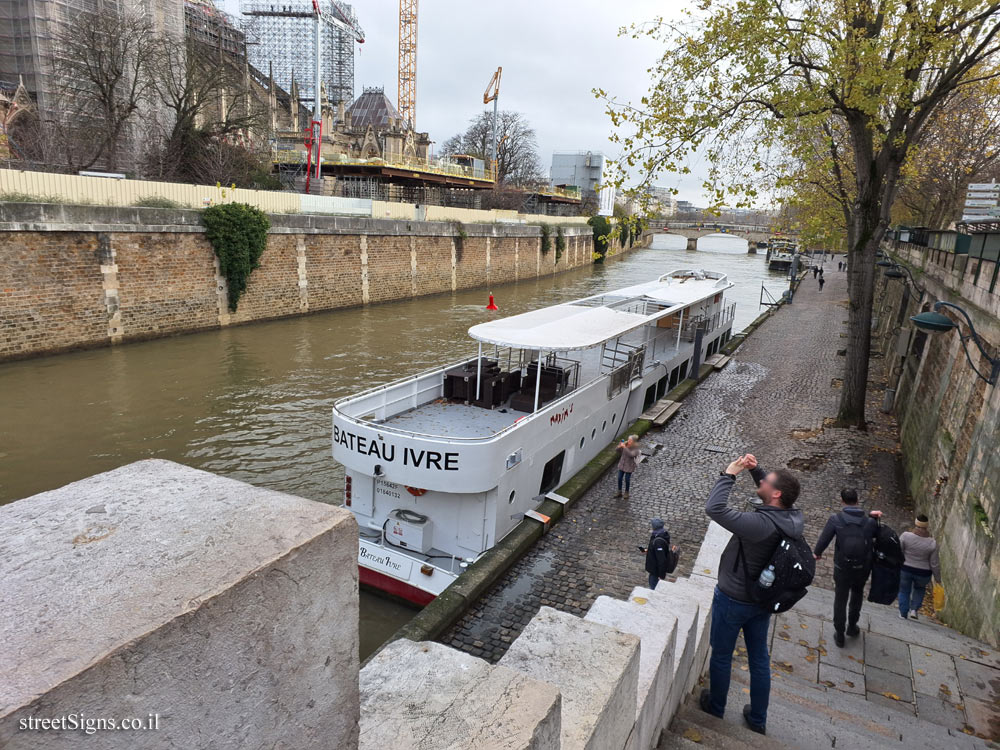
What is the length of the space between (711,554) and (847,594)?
6.19ft

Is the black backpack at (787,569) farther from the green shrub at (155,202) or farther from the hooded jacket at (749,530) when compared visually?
the green shrub at (155,202)

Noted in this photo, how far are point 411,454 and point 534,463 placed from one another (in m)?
2.19

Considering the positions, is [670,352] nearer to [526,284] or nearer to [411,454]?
[411,454]

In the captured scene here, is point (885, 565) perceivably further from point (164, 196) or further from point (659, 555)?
point (164, 196)

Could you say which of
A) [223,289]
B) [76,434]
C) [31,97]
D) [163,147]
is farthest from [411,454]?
[31,97]

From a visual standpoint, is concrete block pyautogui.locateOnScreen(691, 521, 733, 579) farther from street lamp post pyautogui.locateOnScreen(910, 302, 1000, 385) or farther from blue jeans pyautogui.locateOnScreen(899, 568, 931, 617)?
street lamp post pyautogui.locateOnScreen(910, 302, 1000, 385)

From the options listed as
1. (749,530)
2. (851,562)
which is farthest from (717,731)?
(851,562)

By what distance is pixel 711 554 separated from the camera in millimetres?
7715

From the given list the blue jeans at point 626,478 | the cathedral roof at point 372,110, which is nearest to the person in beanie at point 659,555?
the blue jeans at point 626,478

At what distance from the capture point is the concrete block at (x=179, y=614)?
902 mm

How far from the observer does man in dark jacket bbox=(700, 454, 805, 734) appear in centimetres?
402

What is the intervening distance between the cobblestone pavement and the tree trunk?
51cm

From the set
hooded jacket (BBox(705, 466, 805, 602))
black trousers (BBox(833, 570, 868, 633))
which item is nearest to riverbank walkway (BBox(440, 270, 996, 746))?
black trousers (BBox(833, 570, 868, 633))

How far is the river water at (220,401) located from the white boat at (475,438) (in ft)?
3.31
